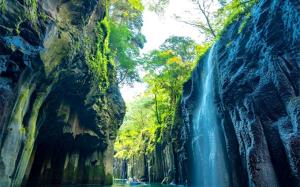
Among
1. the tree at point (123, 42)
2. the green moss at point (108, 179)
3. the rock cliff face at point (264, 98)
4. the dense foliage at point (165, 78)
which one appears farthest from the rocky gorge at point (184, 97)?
the dense foliage at point (165, 78)

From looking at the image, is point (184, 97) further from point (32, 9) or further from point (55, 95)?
point (32, 9)

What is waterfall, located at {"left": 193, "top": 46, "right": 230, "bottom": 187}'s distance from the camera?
1078cm

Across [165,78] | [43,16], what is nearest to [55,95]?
[43,16]

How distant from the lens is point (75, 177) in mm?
16734

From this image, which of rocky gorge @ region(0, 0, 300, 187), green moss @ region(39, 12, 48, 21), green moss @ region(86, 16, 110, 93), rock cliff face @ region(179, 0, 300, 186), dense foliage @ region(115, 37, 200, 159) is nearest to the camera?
rock cliff face @ region(179, 0, 300, 186)

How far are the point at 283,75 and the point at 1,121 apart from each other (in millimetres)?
8105

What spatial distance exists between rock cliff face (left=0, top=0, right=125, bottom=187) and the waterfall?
256 inches

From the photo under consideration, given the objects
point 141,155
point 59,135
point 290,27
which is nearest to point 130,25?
point 141,155

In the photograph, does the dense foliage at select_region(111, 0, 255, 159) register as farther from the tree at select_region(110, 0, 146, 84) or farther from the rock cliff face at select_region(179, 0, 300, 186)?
the rock cliff face at select_region(179, 0, 300, 186)

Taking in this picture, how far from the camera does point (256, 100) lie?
309 inches

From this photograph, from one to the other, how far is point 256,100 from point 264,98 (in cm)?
31

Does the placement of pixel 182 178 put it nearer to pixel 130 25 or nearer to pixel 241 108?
pixel 241 108

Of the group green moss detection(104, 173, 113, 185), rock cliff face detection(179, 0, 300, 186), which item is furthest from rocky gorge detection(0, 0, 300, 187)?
green moss detection(104, 173, 113, 185)

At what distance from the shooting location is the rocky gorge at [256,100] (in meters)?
6.65
